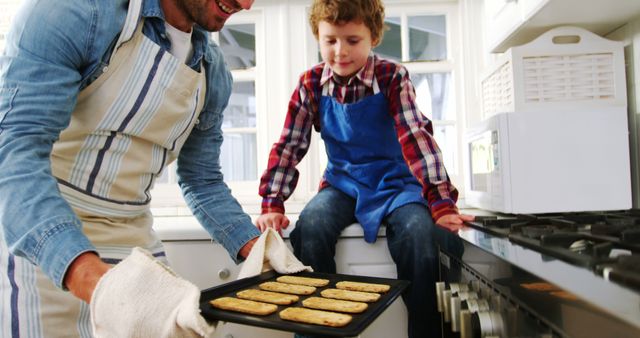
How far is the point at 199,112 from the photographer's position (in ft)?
3.41

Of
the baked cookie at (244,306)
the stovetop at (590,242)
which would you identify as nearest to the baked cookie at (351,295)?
the baked cookie at (244,306)

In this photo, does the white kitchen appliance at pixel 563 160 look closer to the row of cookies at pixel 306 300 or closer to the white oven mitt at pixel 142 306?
the row of cookies at pixel 306 300

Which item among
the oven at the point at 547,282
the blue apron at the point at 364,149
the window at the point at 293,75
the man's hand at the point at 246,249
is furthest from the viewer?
the window at the point at 293,75

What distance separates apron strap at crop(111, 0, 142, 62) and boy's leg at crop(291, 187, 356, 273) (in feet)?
1.92

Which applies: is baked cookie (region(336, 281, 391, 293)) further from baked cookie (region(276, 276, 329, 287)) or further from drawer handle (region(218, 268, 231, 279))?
drawer handle (region(218, 268, 231, 279))

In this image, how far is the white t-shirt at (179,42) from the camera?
36.4 inches

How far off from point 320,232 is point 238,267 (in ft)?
0.93

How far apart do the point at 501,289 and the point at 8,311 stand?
2.50 ft

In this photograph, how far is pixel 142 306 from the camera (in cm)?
58

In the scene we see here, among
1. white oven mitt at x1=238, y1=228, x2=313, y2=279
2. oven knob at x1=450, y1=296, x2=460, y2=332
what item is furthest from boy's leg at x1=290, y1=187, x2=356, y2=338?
oven knob at x1=450, y1=296, x2=460, y2=332

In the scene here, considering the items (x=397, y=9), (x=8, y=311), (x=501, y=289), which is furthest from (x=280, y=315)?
(x=397, y=9)

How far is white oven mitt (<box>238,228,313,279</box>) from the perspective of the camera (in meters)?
0.90

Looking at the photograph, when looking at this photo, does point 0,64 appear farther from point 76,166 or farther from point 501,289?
point 501,289

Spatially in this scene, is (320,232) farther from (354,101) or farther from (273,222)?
(354,101)
